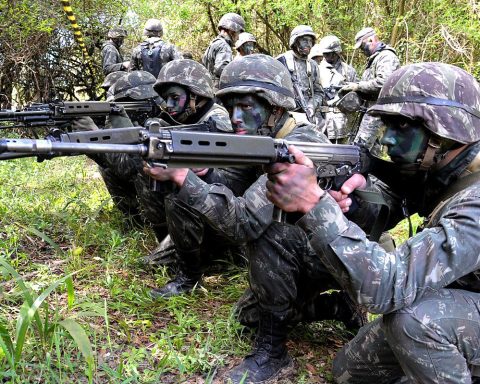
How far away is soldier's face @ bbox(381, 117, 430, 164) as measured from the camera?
2.29m

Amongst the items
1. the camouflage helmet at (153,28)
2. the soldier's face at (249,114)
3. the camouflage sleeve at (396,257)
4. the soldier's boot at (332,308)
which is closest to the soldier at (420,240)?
the camouflage sleeve at (396,257)

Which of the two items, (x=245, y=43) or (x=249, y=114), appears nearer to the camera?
(x=249, y=114)

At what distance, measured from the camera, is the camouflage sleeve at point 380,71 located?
7273mm

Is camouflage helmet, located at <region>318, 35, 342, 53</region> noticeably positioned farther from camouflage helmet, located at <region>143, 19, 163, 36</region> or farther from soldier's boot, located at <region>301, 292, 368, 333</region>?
soldier's boot, located at <region>301, 292, 368, 333</region>

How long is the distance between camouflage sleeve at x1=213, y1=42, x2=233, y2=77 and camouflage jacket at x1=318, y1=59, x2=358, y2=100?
5.62 ft

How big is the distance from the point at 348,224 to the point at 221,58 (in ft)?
24.8

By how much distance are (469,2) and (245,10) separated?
5.62 meters

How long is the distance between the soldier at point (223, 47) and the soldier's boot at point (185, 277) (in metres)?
5.59

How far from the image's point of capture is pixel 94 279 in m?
3.66

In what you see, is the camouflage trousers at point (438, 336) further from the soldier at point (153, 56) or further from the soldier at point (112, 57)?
the soldier at point (112, 57)

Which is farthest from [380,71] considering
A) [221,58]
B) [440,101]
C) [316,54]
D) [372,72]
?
[440,101]

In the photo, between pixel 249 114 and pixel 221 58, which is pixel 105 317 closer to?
pixel 249 114

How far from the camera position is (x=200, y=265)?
3.74 meters

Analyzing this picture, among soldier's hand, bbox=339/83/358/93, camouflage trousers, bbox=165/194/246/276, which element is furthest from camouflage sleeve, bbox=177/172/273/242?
soldier's hand, bbox=339/83/358/93
